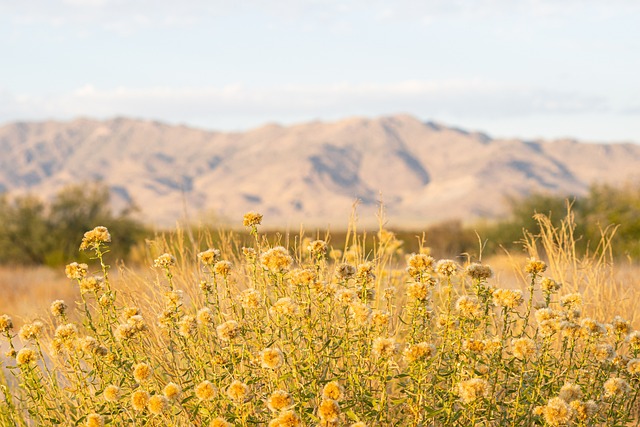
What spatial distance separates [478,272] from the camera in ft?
14.8

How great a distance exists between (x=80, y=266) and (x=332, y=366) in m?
1.73

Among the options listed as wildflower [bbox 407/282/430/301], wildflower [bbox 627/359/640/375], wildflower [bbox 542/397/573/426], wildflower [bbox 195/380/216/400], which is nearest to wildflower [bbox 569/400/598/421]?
wildflower [bbox 542/397/573/426]

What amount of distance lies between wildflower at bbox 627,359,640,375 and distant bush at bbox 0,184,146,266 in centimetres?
2131

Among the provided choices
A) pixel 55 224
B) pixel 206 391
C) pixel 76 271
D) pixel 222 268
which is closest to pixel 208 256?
pixel 222 268

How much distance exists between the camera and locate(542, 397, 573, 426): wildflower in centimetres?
384

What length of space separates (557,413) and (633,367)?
0.87m

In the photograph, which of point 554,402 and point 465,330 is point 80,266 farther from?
point 554,402

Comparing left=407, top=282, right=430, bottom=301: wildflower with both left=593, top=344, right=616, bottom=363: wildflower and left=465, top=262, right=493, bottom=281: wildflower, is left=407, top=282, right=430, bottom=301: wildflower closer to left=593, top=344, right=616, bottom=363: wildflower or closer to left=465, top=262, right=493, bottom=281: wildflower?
left=465, top=262, right=493, bottom=281: wildflower

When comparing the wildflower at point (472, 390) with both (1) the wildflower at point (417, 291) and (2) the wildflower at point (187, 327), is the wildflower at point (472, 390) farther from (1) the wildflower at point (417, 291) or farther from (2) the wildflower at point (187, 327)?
(2) the wildflower at point (187, 327)

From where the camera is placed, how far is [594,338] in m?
4.69

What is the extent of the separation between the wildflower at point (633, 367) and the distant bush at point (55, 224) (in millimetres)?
21307

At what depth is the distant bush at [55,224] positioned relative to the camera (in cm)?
2533

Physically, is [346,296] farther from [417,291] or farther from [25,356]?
[25,356]

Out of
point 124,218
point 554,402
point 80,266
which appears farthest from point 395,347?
point 124,218
